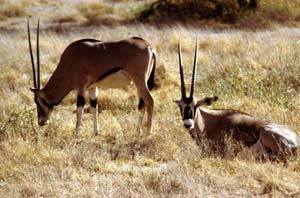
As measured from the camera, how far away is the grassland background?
24.0 ft

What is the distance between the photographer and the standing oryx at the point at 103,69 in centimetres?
1024

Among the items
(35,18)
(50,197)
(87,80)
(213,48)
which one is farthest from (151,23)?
(50,197)

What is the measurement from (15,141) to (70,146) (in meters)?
0.77

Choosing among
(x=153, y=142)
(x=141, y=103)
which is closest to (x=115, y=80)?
(x=141, y=103)

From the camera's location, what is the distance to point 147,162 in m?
8.38

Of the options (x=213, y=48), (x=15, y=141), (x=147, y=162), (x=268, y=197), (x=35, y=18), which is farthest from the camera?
(x=35, y=18)

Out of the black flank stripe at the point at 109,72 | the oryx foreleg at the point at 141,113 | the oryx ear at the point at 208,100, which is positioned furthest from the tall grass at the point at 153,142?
the black flank stripe at the point at 109,72

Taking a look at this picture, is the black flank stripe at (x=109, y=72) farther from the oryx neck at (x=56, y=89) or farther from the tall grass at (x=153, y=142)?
the tall grass at (x=153, y=142)

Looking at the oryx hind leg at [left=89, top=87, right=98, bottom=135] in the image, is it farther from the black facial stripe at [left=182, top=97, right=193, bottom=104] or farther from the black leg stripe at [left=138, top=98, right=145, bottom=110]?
the black facial stripe at [left=182, top=97, right=193, bottom=104]

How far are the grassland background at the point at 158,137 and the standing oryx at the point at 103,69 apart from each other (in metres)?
0.36

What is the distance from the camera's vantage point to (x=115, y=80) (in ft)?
34.1

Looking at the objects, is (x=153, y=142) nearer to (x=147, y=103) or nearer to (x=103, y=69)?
(x=147, y=103)

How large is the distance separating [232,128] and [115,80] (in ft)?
7.48

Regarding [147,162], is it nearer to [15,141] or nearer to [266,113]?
[15,141]
